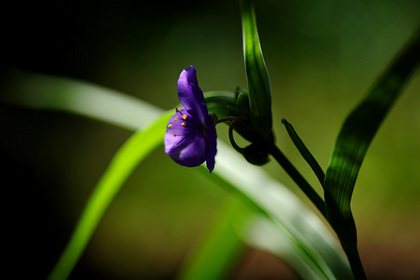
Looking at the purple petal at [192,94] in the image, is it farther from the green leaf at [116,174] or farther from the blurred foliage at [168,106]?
the blurred foliage at [168,106]

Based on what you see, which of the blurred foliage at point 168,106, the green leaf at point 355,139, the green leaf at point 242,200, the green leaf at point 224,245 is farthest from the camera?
the blurred foliage at point 168,106

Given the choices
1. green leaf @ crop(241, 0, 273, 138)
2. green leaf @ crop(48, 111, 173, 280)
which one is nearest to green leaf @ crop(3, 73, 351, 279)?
green leaf @ crop(48, 111, 173, 280)

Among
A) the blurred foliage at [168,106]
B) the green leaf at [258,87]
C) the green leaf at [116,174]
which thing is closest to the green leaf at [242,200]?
the green leaf at [116,174]

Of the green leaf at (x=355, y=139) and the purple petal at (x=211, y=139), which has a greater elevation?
the green leaf at (x=355, y=139)

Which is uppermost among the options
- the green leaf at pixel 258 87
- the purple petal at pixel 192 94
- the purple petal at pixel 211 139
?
the green leaf at pixel 258 87

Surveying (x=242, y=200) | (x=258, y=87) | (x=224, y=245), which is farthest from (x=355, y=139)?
(x=224, y=245)

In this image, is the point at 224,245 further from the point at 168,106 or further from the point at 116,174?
the point at 168,106

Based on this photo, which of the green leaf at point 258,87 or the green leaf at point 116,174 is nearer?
the green leaf at point 258,87
